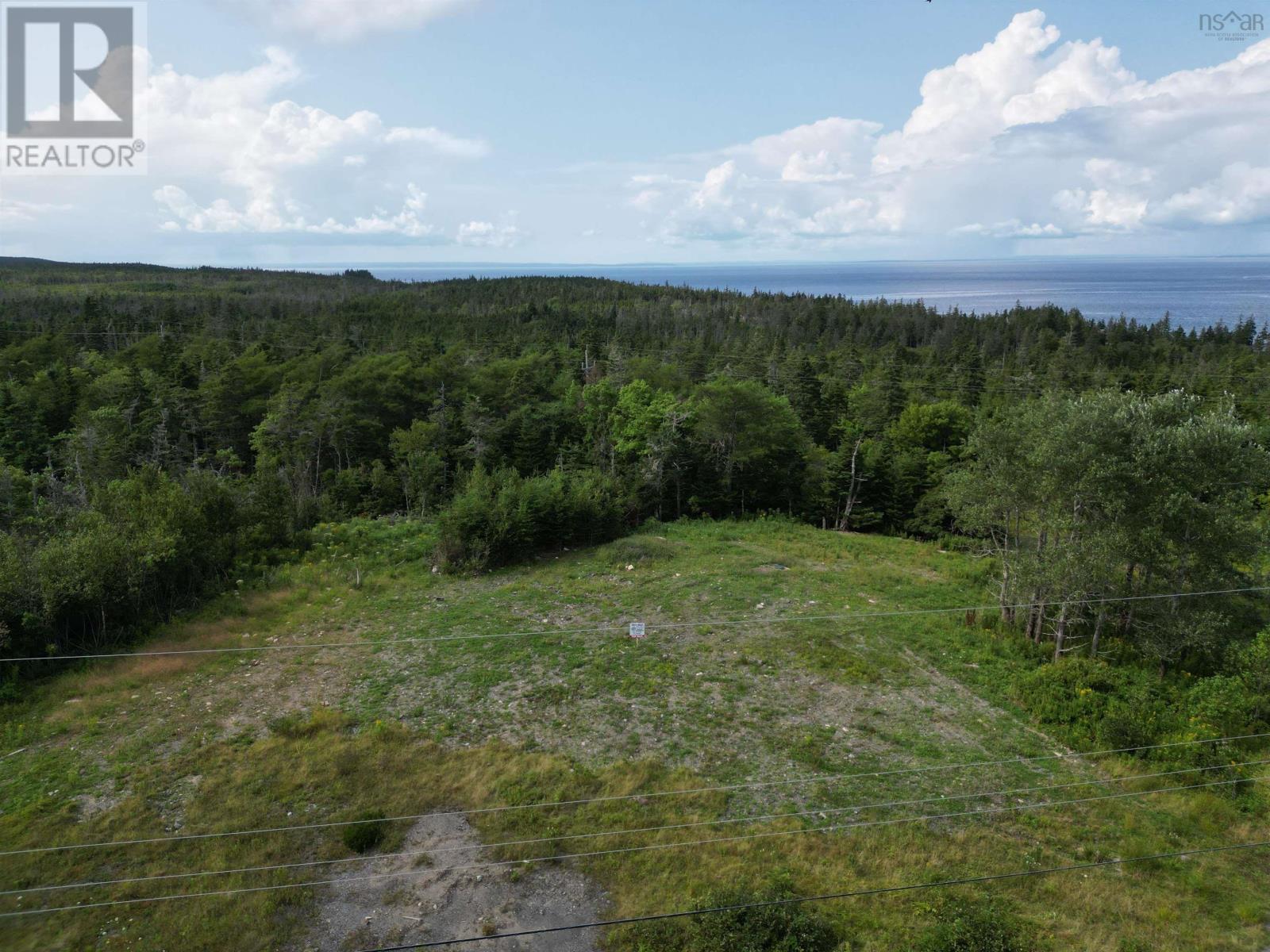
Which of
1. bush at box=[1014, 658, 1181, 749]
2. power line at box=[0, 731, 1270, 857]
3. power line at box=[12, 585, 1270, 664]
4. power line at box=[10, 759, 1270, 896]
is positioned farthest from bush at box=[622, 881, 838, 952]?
power line at box=[12, 585, 1270, 664]

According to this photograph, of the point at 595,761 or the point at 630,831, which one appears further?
the point at 595,761

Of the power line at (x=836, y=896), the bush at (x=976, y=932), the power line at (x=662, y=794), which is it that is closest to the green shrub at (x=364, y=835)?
the power line at (x=662, y=794)

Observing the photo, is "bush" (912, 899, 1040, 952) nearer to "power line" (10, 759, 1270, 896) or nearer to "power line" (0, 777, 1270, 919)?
"power line" (0, 777, 1270, 919)

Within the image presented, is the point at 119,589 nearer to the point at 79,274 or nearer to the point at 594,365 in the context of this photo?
the point at 594,365

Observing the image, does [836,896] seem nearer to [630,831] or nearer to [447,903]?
[630,831]

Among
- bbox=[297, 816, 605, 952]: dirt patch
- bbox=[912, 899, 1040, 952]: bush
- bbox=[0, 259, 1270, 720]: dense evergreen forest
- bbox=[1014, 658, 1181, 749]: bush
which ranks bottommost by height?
bbox=[297, 816, 605, 952]: dirt patch

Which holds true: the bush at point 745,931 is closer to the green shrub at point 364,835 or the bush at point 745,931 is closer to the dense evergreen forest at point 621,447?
the green shrub at point 364,835

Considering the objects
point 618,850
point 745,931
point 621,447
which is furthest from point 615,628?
point 621,447
